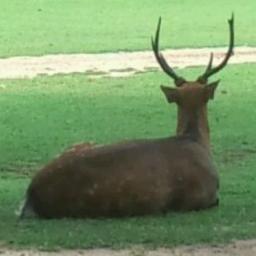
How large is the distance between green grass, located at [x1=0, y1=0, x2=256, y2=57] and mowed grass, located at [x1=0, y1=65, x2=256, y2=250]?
135 inches

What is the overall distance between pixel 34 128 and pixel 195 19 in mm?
12180

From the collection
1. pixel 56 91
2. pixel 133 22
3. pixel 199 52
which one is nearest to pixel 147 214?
pixel 56 91

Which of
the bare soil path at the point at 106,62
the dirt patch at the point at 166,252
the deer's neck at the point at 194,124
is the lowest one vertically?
the bare soil path at the point at 106,62

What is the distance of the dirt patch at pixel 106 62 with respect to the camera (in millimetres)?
17766

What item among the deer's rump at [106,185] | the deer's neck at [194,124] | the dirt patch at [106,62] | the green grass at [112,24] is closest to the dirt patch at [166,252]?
the deer's rump at [106,185]

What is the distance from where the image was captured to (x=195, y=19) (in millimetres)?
24688

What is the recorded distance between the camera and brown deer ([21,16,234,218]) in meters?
8.10

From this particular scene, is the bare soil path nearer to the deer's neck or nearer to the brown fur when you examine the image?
the deer's neck

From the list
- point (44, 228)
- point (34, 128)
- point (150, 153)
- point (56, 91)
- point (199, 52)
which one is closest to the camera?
point (44, 228)

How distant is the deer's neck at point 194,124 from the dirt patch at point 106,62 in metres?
8.08

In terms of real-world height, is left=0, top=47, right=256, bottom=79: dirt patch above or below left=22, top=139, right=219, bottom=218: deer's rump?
below

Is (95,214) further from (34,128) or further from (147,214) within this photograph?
(34,128)

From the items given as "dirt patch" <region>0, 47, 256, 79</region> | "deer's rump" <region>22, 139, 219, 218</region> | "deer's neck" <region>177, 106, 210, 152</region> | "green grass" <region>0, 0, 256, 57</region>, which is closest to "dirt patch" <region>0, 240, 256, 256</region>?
"deer's rump" <region>22, 139, 219, 218</region>

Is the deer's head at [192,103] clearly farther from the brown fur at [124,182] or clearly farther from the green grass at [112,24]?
the green grass at [112,24]
